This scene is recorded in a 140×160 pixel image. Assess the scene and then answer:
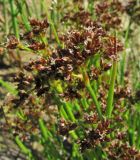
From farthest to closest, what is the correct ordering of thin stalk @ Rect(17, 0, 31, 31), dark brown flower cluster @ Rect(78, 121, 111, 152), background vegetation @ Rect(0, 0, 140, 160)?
thin stalk @ Rect(17, 0, 31, 31) → dark brown flower cluster @ Rect(78, 121, 111, 152) → background vegetation @ Rect(0, 0, 140, 160)

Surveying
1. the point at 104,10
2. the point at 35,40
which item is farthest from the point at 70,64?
the point at 104,10

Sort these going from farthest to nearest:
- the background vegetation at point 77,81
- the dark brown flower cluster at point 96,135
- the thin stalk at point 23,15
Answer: the thin stalk at point 23,15, the dark brown flower cluster at point 96,135, the background vegetation at point 77,81

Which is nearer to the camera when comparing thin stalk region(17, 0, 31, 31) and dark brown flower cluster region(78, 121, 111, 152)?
dark brown flower cluster region(78, 121, 111, 152)

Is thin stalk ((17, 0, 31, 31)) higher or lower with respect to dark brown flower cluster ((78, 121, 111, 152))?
higher

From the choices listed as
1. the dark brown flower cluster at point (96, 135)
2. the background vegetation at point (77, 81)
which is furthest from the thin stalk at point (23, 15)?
the dark brown flower cluster at point (96, 135)

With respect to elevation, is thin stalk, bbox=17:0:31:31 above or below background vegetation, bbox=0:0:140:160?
above

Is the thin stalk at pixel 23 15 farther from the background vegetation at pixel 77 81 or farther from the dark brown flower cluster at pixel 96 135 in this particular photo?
the dark brown flower cluster at pixel 96 135

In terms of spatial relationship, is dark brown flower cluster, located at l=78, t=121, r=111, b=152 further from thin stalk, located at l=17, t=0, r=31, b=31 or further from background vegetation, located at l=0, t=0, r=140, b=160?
thin stalk, located at l=17, t=0, r=31, b=31

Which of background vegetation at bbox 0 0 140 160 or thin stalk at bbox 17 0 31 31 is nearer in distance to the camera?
background vegetation at bbox 0 0 140 160

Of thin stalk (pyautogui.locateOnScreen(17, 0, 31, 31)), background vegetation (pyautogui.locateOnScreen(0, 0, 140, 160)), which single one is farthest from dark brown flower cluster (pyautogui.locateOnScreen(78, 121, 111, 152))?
thin stalk (pyautogui.locateOnScreen(17, 0, 31, 31))

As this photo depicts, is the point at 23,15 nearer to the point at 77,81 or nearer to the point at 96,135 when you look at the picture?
the point at 77,81

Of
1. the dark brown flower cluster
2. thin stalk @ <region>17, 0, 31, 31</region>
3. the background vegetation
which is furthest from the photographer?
thin stalk @ <region>17, 0, 31, 31</region>
